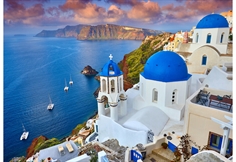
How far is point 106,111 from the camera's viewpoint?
8875 millimetres

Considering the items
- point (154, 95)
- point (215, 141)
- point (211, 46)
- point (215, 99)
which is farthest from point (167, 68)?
point (211, 46)

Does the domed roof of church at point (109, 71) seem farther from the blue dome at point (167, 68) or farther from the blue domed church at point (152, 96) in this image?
the blue dome at point (167, 68)

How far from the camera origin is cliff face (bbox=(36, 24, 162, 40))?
5094 centimetres

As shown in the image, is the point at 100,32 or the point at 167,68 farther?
the point at 100,32

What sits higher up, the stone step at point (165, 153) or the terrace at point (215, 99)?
the terrace at point (215, 99)

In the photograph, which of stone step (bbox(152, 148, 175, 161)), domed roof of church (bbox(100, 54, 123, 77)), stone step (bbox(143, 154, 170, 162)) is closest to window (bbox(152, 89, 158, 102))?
domed roof of church (bbox(100, 54, 123, 77))

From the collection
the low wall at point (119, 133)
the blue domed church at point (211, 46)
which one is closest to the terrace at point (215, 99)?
the low wall at point (119, 133)

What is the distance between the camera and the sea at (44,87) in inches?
876

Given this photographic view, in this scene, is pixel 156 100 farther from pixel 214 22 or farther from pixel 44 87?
pixel 44 87

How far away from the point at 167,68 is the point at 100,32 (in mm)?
51995

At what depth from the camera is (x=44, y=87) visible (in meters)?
33.7

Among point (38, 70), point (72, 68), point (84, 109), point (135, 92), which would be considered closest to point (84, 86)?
point (84, 109)

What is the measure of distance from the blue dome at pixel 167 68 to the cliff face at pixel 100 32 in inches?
1688

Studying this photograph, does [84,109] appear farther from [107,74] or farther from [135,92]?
[107,74]
